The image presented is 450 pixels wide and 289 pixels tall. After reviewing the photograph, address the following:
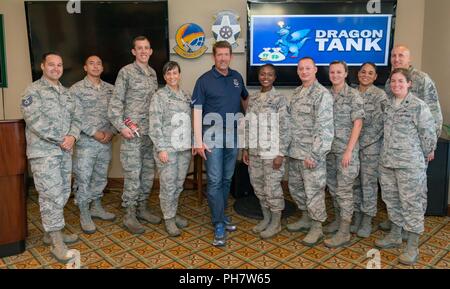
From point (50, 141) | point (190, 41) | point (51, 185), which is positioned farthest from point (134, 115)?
point (190, 41)

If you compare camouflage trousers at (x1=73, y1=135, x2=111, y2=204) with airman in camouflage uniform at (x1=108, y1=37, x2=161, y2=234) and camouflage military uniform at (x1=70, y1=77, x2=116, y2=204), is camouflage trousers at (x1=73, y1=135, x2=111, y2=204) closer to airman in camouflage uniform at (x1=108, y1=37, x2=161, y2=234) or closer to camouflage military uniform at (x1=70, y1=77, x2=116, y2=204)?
camouflage military uniform at (x1=70, y1=77, x2=116, y2=204)

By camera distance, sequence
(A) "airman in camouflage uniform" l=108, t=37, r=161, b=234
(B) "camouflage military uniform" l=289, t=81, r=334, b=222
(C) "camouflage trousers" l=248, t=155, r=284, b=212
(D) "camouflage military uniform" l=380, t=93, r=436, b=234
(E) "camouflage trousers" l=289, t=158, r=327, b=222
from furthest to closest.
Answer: (A) "airman in camouflage uniform" l=108, t=37, r=161, b=234 → (C) "camouflage trousers" l=248, t=155, r=284, b=212 → (E) "camouflage trousers" l=289, t=158, r=327, b=222 → (B) "camouflage military uniform" l=289, t=81, r=334, b=222 → (D) "camouflage military uniform" l=380, t=93, r=436, b=234

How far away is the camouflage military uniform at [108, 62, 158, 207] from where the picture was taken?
299 cm

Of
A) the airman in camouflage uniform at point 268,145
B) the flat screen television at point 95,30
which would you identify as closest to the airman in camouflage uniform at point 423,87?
the airman in camouflage uniform at point 268,145

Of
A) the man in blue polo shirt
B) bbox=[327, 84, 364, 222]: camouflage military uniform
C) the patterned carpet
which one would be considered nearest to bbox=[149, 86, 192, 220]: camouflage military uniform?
the man in blue polo shirt

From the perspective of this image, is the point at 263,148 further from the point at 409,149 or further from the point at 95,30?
the point at 95,30

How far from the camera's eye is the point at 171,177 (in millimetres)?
2920

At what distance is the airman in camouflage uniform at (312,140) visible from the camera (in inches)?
104

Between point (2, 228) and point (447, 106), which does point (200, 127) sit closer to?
point (2, 228)

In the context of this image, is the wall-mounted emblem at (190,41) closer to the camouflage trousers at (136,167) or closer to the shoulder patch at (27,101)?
the camouflage trousers at (136,167)

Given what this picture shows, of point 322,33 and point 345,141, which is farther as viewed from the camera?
point 322,33

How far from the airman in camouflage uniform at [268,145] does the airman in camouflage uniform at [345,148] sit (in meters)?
0.38

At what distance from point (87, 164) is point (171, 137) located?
81 cm

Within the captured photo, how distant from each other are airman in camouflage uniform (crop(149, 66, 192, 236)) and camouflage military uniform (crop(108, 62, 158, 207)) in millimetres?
231
